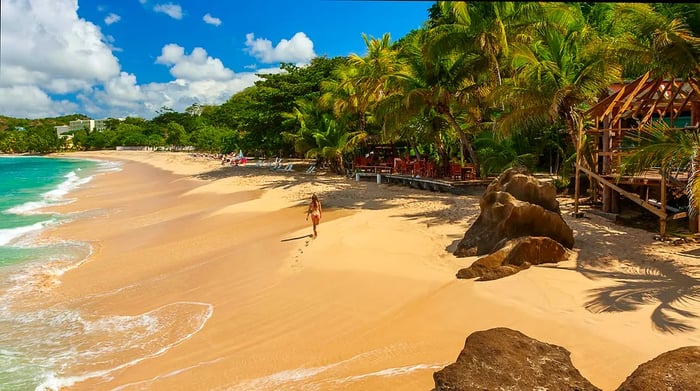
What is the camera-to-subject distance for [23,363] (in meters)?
6.22

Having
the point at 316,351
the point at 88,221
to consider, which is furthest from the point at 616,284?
the point at 88,221

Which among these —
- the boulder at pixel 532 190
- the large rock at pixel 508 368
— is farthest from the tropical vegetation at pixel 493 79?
the large rock at pixel 508 368

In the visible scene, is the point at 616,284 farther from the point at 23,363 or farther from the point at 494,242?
the point at 23,363

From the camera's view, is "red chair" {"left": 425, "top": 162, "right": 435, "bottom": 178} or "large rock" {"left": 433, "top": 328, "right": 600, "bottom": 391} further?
"red chair" {"left": 425, "top": 162, "right": 435, "bottom": 178}

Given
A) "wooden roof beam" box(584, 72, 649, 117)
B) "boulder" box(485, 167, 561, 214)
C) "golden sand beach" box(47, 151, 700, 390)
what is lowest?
"golden sand beach" box(47, 151, 700, 390)

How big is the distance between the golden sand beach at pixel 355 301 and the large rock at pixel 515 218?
468 mm

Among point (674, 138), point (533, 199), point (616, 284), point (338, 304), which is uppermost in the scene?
point (674, 138)

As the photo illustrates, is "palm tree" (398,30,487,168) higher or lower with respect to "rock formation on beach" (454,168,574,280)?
higher

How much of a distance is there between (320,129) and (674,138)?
2346cm

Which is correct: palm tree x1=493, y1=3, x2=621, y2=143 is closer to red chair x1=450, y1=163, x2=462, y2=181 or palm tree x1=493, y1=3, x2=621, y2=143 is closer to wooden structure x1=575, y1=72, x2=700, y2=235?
wooden structure x1=575, y1=72, x2=700, y2=235

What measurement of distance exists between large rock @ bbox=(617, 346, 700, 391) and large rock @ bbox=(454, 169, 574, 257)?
4.33m

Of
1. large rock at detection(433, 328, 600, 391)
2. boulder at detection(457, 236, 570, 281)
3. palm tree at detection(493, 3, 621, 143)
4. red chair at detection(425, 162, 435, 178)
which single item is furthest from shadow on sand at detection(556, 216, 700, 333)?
red chair at detection(425, 162, 435, 178)

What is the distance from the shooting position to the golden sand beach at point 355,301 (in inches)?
208

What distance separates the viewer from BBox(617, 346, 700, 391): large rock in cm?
352
